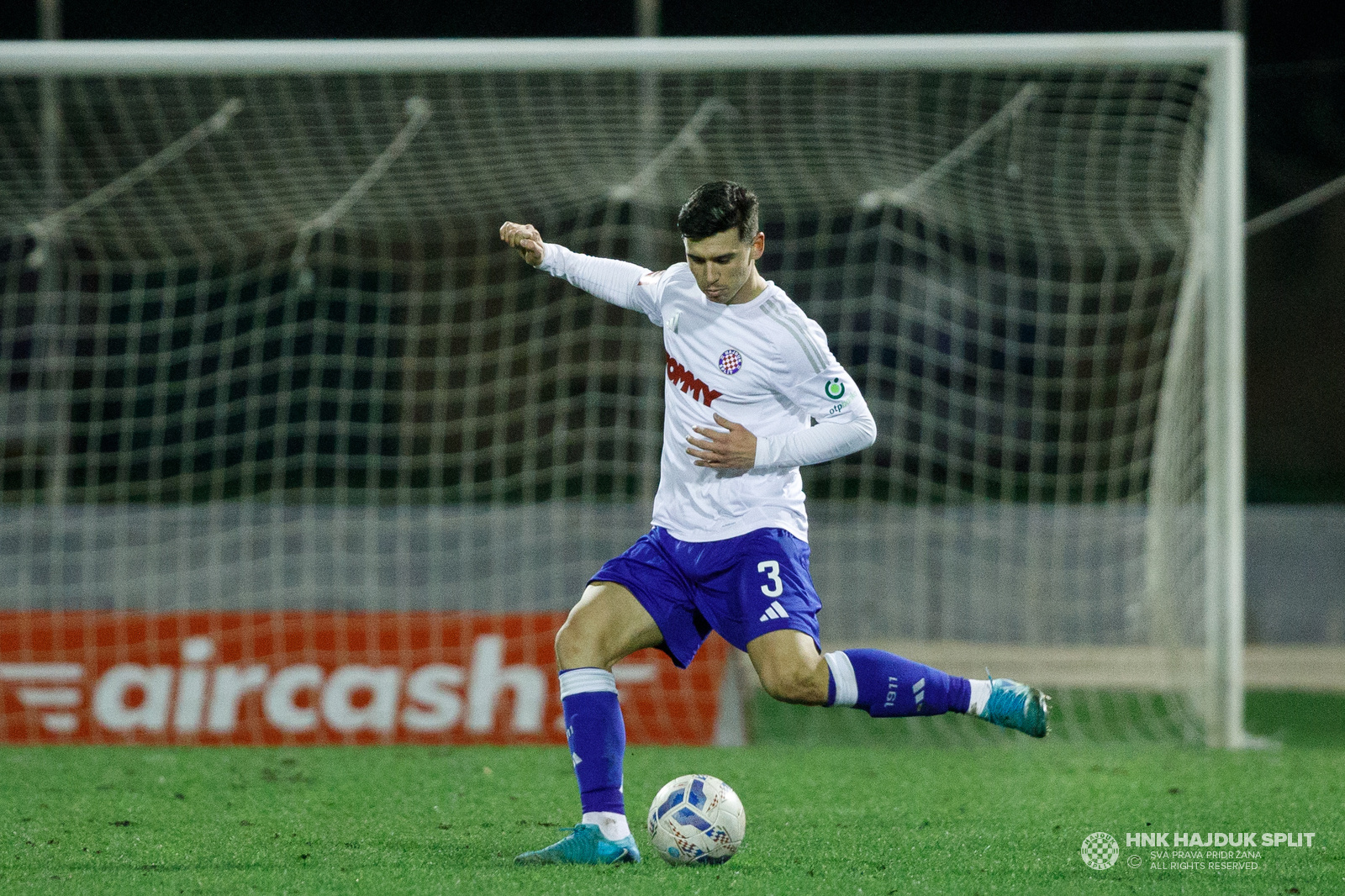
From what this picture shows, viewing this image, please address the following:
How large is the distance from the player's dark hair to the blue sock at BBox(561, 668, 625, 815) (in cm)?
124

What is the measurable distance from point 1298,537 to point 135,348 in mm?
9846

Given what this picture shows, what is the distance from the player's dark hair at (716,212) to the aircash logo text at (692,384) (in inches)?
17.7

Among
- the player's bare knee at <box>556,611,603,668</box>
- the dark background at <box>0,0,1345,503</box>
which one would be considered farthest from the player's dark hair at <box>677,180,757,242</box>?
the dark background at <box>0,0,1345,503</box>

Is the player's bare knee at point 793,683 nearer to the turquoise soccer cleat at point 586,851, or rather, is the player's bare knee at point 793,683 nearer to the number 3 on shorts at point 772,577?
the number 3 on shorts at point 772,577

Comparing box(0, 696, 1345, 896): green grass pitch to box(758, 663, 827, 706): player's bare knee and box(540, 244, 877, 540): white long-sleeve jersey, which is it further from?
box(540, 244, 877, 540): white long-sleeve jersey

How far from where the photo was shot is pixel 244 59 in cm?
690

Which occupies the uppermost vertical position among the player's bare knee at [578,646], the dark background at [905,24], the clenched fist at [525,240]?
the dark background at [905,24]

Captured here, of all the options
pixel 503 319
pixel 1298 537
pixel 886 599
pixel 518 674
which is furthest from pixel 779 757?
pixel 1298 537

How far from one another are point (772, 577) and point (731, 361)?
63cm

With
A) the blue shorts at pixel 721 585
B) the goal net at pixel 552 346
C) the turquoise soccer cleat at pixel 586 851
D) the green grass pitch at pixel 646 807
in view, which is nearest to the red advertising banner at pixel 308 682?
the goal net at pixel 552 346

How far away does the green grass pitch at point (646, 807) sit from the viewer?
12.3 feet

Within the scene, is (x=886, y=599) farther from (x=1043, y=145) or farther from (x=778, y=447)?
(x=778, y=447)

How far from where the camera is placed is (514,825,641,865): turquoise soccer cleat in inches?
153

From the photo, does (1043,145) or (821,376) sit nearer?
(821,376)
